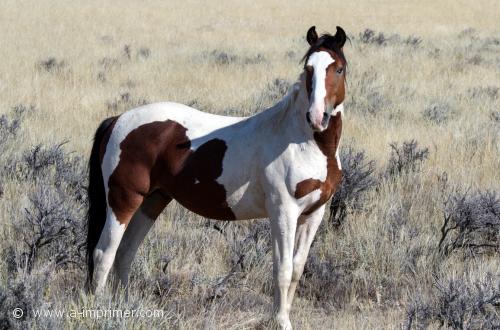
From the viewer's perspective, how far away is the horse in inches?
157

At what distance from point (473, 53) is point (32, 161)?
12.5m

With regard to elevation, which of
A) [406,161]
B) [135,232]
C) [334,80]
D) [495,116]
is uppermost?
[334,80]

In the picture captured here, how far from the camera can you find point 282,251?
4.05 meters

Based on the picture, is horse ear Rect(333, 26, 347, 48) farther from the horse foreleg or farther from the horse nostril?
the horse foreleg

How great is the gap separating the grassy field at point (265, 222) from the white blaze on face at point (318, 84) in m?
1.11

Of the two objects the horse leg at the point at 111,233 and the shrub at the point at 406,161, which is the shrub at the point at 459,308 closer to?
the horse leg at the point at 111,233

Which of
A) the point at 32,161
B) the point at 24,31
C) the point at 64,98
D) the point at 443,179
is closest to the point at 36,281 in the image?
the point at 32,161

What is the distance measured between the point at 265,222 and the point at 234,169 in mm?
1470

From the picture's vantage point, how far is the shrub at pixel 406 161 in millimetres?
7184

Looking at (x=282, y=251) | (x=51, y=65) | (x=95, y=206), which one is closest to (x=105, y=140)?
(x=95, y=206)

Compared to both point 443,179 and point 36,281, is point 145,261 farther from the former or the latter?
point 443,179

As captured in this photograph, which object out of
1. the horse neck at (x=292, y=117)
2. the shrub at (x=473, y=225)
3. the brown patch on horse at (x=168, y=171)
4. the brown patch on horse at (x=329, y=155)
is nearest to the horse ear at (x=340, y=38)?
the horse neck at (x=292, y=117)

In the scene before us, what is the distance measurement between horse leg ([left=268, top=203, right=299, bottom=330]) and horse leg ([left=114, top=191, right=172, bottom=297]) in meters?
0.95

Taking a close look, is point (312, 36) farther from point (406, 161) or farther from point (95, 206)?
point (406, 161)
